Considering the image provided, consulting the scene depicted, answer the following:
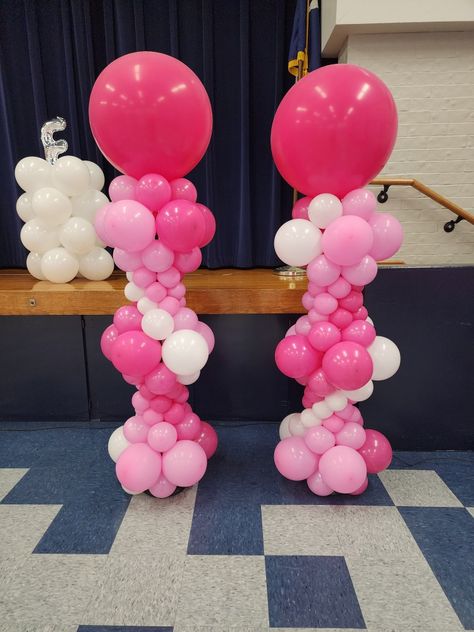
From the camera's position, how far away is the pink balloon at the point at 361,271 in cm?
135

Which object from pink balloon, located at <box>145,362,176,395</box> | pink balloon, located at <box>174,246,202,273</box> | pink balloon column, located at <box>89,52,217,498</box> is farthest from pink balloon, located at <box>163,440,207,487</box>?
pink balloon, located at <box>174,246,202,273</box>

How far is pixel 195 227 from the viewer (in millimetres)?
1312

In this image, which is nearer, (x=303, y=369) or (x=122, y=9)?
(x=303, y=369)

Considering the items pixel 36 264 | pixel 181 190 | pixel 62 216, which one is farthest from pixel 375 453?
pixel 36 264

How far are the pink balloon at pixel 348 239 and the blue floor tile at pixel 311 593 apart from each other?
90cm

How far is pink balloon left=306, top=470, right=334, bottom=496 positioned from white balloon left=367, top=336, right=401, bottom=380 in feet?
1.42

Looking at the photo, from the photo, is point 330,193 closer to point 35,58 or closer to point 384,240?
point 384,240

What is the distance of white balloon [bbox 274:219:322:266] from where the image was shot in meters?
1.33

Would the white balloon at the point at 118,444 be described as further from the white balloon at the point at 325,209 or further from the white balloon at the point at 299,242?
the white balloon at the point at 325,209

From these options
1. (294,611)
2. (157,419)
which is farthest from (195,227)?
(294,611)

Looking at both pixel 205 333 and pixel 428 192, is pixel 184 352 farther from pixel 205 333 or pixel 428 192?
pixel 428 192

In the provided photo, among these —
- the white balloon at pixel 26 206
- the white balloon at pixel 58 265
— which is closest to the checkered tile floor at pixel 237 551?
the white balloon at pixel 58 265

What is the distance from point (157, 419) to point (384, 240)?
0.98 m

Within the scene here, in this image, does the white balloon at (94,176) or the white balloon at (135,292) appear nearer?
the white balloon at (135,292)
